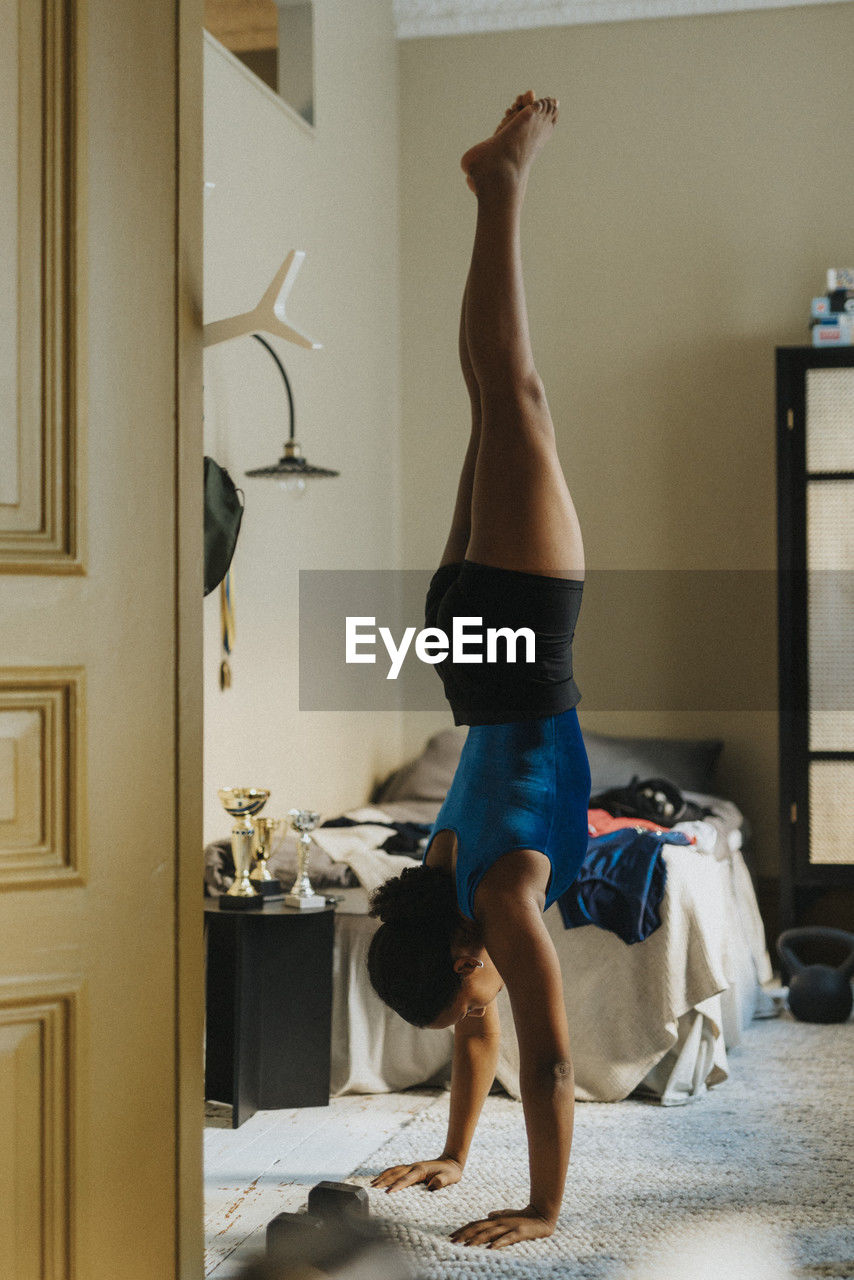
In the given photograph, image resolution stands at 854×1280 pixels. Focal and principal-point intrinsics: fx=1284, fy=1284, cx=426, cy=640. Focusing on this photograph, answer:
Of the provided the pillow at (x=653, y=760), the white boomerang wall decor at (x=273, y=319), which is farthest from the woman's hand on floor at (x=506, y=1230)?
the pillow at (x=653, y=760)

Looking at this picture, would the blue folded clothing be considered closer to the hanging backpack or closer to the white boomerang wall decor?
the hanging backpack

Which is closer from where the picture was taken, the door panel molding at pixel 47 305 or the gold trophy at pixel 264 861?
the door panel molding at pixel 47 305

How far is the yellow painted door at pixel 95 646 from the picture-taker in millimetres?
1507

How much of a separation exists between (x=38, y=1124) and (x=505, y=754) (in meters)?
1.08

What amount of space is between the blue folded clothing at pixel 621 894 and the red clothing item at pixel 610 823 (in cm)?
35

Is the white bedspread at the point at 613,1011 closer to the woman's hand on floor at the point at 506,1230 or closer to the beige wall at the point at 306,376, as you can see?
A: the beige wall at the point at 306,376

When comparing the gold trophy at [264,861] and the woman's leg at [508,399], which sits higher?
the woman's leg at [508,399]

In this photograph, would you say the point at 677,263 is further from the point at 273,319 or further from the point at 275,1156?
the point at 275,1156

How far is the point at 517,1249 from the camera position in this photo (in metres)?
2.33

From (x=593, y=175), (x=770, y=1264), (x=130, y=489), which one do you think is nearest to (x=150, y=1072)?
(x=130, y=489)

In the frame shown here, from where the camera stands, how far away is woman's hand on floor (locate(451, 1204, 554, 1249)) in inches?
89.7

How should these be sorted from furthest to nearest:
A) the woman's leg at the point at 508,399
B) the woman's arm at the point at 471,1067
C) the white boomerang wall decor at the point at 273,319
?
the woman's arm at the point at 471,1067
the woman's leg at the point at 508,399
the white boomerang wall decor at the point at 273,319

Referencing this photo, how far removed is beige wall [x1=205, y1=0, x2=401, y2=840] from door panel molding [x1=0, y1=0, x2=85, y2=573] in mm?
1946

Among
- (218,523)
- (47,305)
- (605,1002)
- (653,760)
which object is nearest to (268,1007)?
(605,1002)
